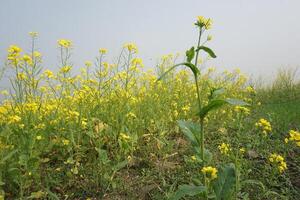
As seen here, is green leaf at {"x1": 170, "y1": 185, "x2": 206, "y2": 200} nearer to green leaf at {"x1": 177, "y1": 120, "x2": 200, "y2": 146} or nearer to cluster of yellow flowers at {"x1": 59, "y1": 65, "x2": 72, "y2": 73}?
green leaf at {"x1": 177, "y1": 120, "x2": 200, "y2": 146}

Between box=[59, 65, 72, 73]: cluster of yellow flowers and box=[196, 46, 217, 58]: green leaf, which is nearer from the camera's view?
box=[196, 46, 217, 58]: green leaf

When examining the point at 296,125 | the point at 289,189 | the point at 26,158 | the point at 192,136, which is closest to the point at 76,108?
the point at 26,158

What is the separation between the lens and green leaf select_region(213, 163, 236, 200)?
194 cm

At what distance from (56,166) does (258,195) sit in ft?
5.15

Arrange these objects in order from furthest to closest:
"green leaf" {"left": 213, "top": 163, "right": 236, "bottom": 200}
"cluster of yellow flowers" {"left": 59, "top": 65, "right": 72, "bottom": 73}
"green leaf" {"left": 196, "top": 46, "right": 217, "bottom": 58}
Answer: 1. "cluster of yellow flowers" {"left": 59, "top": 65, "right": 72, "bottom": 73}
2. "green leaf" {"left": 213, "top": 163, "right": 236, "bottom": 200}
3. "green leaf" {"left": 196, "top": 46, "right": 217, "bottom": 58}

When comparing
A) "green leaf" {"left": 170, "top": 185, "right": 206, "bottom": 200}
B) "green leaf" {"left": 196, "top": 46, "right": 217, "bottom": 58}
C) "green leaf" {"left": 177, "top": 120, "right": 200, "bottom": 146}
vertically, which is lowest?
"green leaf" {"left": 170, "top": 185, "right": 206, "bottom": 200}

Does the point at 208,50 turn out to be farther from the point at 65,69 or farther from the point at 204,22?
the point at 65,69

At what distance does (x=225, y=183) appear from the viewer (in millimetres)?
1977

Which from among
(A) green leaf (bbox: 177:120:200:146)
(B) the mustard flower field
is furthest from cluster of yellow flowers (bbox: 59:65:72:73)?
(A) green leaf (bbox: 177:120:200:146)

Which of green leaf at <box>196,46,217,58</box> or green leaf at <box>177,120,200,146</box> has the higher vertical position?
green leaf at <box>196,46,217,58</box>

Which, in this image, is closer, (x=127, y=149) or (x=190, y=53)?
(x=190, y=53)

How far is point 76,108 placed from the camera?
3529mm

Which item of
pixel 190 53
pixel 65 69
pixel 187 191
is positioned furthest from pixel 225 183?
pixel 65 69

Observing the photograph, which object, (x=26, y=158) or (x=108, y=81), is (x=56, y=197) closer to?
(x=26, y=158)
